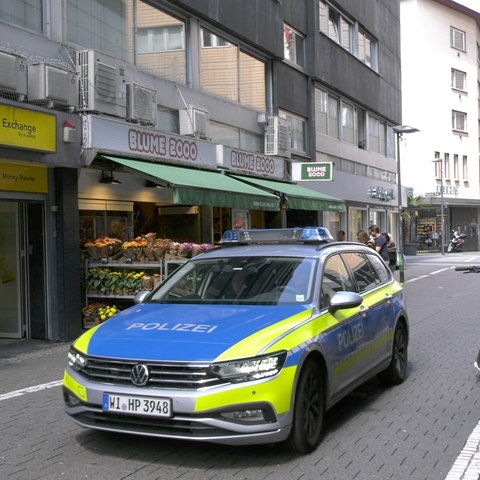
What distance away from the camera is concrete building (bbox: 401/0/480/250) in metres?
45.6

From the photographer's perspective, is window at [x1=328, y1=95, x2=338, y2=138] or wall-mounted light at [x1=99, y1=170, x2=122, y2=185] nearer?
wall-mounted light at [x1=99, y1=170, x2=122, y2=185]

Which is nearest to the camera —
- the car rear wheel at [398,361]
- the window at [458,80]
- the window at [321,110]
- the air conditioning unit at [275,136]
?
the car rear wheel at [398,361]

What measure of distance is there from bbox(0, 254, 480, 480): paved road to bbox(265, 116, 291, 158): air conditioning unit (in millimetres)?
10834

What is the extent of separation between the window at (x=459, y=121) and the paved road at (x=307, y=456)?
43421 millimetres

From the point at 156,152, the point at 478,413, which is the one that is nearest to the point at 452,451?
the point at 478,413

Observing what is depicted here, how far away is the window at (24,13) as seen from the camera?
32.2ft

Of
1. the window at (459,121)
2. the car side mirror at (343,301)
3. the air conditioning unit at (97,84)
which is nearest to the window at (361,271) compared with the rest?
the car side mirror at (343,301)

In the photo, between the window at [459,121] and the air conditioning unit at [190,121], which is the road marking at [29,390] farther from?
the window at [459,121]

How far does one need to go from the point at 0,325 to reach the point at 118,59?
5409mm

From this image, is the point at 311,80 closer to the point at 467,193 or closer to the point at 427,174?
the point at 427,174

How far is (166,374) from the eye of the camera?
426 cm

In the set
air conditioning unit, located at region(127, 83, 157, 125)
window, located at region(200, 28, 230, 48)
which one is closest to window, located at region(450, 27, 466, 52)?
window, located at region(200, 28, 230, 48)

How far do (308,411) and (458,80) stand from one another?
48.1 m

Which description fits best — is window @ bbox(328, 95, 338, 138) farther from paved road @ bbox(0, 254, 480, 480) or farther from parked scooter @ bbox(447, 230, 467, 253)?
parked scooter @ bbox(447, 230, 467, 253)
